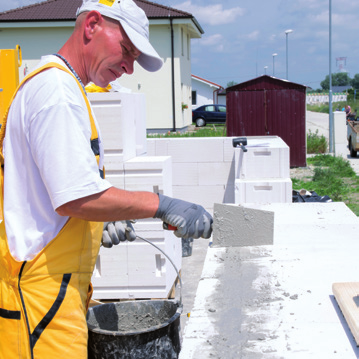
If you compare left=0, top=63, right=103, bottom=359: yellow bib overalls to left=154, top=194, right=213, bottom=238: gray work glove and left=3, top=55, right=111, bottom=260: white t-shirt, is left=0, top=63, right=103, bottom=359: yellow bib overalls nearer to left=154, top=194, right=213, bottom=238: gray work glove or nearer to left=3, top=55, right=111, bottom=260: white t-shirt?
left=3, top=55, right=111, bottom=260: white t-shirt

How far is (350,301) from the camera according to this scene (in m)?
2.14

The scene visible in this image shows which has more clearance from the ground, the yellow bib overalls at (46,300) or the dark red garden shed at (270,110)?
the dark red garden shed at (270,110)

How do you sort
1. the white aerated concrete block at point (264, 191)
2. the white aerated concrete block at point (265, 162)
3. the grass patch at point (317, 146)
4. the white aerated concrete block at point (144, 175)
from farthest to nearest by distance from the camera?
the grass patch at point (317, 146)
the white aerated concrete block at point (265, 162)
the white aerated concrete block at point (264, 191)
the white aerated concrete block at point (144, 175)

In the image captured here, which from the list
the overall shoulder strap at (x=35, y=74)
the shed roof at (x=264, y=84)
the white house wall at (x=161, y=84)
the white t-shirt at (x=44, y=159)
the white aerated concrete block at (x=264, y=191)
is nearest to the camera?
the white t-shirt at (x=44, y=159)

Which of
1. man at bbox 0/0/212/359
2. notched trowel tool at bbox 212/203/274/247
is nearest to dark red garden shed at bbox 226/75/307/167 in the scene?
notched trowel tool at bbox 212/203/274/247

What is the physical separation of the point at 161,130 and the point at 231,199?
1894 cm

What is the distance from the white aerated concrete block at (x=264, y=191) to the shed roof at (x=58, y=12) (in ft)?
67.8

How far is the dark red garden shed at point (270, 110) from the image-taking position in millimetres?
15609

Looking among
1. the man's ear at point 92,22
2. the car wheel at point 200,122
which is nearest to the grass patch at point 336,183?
the man's ear at point 92,22

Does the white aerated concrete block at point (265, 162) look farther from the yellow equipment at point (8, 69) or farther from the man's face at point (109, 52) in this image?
the man's face at point (109, 52)

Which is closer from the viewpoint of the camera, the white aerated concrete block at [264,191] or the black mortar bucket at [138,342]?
the black mortar bucket at [138,342]

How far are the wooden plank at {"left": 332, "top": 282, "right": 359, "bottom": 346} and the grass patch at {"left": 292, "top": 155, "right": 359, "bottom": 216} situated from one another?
27.8 ft

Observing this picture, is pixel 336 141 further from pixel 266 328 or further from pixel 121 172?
pixel 266 328

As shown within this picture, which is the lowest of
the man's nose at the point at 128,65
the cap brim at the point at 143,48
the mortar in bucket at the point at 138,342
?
the mortar in bucket at the point at 138,342
